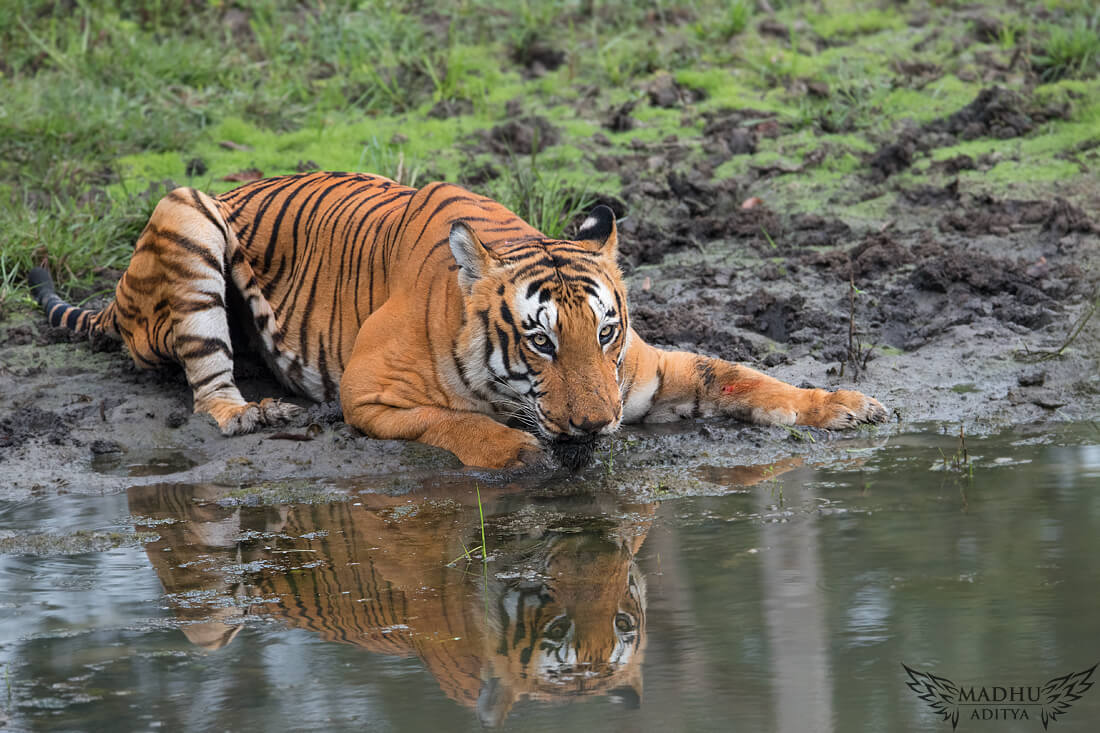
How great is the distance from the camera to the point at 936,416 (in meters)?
4.85

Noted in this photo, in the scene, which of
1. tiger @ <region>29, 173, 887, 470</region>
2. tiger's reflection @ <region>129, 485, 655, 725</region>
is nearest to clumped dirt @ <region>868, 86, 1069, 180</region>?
tiger @ <region>29, 173, 887, 470</region>

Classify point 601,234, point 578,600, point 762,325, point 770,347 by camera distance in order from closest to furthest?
point 578,600, point 601,234, point 770,347, point 762,325

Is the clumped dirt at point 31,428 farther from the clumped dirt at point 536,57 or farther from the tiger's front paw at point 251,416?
the clumped dirt at point 536,57

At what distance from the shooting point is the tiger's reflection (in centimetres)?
271

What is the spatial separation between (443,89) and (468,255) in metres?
4.84

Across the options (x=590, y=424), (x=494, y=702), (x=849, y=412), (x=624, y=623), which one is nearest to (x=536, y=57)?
(x=849, y=412)

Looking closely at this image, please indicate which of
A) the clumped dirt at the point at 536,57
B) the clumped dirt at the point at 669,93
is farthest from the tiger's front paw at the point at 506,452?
the clumped dirt at the point at 536,57

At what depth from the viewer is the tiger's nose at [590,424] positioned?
158 inches

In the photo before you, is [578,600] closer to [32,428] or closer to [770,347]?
[770,347]

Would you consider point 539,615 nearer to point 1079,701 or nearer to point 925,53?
point 1079,701

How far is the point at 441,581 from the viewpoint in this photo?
3.32 metres

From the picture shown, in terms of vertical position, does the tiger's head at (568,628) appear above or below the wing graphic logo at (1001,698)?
above

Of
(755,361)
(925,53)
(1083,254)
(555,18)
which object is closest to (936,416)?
(755,361)

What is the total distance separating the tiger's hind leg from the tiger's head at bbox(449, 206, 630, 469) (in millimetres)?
1168
